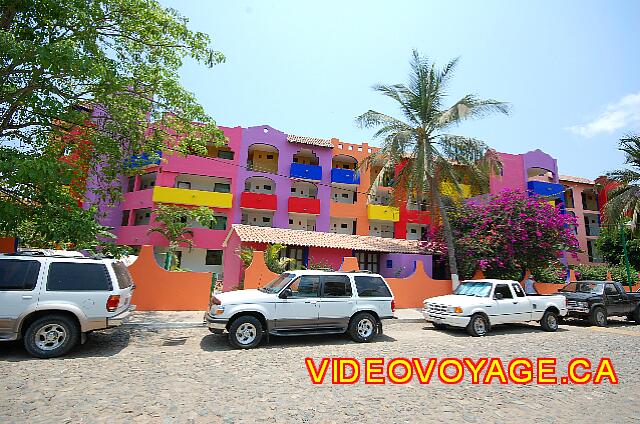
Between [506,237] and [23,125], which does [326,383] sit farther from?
[506,237]

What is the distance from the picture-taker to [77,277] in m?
6.86

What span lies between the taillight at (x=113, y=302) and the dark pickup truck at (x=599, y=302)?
15.3 metres

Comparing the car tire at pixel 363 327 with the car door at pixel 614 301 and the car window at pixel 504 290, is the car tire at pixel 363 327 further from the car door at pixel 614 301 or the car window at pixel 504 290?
the car door at pixel 614 301

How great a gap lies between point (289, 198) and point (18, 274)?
22281 mm

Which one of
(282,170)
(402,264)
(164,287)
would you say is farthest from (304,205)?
(164,287)

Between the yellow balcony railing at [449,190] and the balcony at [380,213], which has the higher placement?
the balcony at [380,213]

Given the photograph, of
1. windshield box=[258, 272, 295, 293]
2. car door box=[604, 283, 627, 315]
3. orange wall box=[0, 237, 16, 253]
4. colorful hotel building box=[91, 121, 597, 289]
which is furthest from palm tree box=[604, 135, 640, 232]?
orange wall box=[0, 237, 16, 253]

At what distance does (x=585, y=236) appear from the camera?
116 ft

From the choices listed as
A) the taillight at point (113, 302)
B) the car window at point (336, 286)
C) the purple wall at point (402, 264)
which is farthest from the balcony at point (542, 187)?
the taillight at point (113, 302)

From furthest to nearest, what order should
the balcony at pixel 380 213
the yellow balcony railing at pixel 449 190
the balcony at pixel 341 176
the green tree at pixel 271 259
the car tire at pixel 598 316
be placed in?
the balcony at pixel 380 213 < the balcony at pixel 341 176 < the yellow balcony railing at pixel 449 190 < the green tree at pixel 271 259 < the car tire at pixel 598 316

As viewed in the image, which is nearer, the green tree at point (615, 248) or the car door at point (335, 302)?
the car door at point (335, 302)

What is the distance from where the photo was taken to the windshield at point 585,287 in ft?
43.7

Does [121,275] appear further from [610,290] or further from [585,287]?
[610,290]

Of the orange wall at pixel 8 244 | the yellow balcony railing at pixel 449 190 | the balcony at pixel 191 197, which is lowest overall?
the orange wall at pixel 8 244
